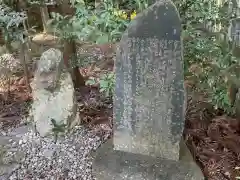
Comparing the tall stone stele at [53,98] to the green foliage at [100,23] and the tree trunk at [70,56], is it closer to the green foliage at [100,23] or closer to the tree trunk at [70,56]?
the green foliage at [100,23]

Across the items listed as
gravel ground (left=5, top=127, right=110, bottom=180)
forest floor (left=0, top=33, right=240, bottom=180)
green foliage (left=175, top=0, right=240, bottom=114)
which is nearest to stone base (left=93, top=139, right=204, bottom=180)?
gravel ground (left=5, top=127, right=110, bottom=180)

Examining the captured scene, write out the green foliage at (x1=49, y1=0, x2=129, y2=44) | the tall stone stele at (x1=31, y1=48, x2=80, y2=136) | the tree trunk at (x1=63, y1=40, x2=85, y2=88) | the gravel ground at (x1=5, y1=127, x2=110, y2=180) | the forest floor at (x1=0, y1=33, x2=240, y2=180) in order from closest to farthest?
the green foliage at (x1=49, y1=0, x2=129, y2=44) < the gravel ground at (x1=5, y1=127, x2=110, y2=180) < the forest floor at (x1=0, y1=33, x2=240, y2=180) < the tall stone stele at (x1=31, y1=48, x2=80, y2=136) < the tree trunk at (x1=63, y1=40, x2=85, y2=88)

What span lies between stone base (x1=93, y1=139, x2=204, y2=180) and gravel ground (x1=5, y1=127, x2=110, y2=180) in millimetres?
160

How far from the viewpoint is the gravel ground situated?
2.86 meters

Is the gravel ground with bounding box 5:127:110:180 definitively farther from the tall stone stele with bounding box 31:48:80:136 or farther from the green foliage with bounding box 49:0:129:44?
the green foliage with bounding box 49:0:129:44

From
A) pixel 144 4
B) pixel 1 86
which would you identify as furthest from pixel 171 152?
pixel 1 86

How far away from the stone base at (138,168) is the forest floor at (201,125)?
1.00 ft

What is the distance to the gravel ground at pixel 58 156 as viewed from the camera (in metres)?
2.86

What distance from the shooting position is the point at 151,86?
2.59 m

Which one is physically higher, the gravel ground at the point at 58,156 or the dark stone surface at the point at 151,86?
the dark stone surface at the point at 151,86

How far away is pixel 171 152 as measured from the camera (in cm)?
276

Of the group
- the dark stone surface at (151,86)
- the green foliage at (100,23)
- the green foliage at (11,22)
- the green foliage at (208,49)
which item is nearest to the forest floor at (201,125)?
the green foliage at (208,49)

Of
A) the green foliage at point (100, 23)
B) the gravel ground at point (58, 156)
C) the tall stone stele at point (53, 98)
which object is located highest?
the green foliage at point (100, 23)

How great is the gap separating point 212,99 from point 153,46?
47.0 inches
